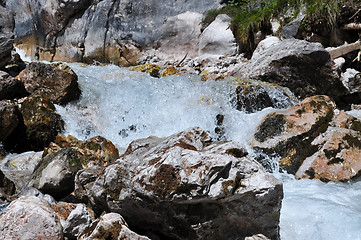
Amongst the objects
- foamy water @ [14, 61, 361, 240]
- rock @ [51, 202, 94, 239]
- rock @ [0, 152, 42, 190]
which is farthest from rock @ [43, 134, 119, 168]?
rock @ [51, 202, 94, 239]

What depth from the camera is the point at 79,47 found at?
1345cm

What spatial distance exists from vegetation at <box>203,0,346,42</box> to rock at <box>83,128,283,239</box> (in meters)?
7.06

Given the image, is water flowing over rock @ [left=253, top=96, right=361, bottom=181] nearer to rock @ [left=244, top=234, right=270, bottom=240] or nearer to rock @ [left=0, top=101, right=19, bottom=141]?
rock @ [left=244, top=234, right=270, bottom=240]

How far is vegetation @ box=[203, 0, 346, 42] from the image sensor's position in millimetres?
8250

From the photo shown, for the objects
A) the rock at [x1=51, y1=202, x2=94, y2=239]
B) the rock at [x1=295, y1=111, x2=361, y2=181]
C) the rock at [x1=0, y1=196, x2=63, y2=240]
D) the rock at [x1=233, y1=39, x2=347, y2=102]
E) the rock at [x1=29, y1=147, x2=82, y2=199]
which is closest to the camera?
the rock at [x1=0, y1=196, x2=63, y2=240]

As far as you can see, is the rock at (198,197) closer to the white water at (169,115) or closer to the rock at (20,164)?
the white water at (169,115)

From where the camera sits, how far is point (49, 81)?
283 inches

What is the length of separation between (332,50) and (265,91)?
259 cm

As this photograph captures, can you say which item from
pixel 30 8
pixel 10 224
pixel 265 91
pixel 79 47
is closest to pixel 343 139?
pixel 265 91

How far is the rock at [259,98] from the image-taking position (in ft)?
22.0

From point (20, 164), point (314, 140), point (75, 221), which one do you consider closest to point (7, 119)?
point (20, 164)

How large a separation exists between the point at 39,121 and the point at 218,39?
7.00 m

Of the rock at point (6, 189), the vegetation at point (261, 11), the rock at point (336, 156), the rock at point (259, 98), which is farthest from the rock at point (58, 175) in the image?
the vegetation at point (261, 11)

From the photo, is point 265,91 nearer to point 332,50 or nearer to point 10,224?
point 332,50
